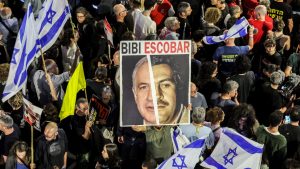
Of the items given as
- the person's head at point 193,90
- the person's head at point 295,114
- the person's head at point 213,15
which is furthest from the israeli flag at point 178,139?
the person's head at point 213,15

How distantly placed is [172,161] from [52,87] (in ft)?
9.41

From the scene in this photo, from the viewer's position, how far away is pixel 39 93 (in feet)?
52.5

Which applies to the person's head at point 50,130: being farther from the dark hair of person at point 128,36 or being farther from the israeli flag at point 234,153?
the dark hair of person at point 128,36

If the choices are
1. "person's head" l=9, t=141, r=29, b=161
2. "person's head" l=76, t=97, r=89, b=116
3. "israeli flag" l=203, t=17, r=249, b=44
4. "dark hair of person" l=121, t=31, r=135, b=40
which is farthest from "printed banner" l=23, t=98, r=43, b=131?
"israeli flag" l=203, t=17, r=249, b=44

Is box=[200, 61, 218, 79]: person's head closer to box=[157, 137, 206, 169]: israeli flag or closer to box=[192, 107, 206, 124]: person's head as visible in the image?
box=[192, 107, 206, 124]: person's head

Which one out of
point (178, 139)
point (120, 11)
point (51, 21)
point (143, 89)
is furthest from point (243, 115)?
point (120, 11)

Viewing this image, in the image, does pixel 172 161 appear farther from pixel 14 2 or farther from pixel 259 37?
pixel 14 2

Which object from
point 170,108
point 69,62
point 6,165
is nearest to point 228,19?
point 69,62

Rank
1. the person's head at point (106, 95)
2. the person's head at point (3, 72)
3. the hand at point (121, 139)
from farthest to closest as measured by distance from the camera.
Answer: the person's head at point (3, 72) < the person's head at point (106, 95) < the hand at point (121, 139)

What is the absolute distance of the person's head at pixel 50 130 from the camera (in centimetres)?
1437

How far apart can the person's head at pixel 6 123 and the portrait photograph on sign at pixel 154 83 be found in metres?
1.88

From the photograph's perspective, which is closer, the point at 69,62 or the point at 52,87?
the point at 52,87

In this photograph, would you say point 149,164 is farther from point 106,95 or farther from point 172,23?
point 172,23

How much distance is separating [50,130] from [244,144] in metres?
2.86
